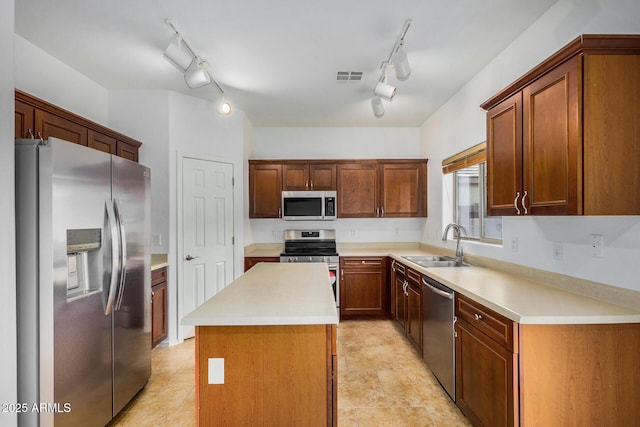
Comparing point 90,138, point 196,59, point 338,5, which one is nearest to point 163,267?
point 90,138

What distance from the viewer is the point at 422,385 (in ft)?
8.13

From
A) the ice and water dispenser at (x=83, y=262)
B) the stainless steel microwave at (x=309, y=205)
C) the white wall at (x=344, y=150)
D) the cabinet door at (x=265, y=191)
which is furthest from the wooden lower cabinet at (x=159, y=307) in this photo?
the stainless steel microwave at (x=309, y=205)

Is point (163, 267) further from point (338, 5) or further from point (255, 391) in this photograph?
point (338, 5)

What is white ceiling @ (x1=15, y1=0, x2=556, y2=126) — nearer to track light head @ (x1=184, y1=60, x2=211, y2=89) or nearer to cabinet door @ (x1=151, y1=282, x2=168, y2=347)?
track light head @ (x1=184, y1=60, x2=211, y2=89)

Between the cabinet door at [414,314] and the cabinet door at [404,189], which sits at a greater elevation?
the cabinet door at [404,189]

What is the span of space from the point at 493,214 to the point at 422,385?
1.49m

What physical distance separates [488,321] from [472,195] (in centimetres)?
195

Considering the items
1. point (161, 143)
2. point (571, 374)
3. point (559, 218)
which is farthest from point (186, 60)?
point (571, 374)

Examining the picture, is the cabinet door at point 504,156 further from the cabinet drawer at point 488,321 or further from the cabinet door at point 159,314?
the cabinet door at point 159,314

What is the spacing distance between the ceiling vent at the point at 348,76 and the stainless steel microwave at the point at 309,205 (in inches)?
61.0

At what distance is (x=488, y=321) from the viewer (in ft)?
5.50

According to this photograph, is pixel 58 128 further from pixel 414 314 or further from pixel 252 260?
pixel 414 314

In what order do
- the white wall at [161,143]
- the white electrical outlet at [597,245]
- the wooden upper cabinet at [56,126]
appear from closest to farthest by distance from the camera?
the white electrical outlet at [597,245] < the wooden upper cabinet at [56,126] < the white wall at [161,143]

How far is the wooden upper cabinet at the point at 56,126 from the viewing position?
1953 millimetres
